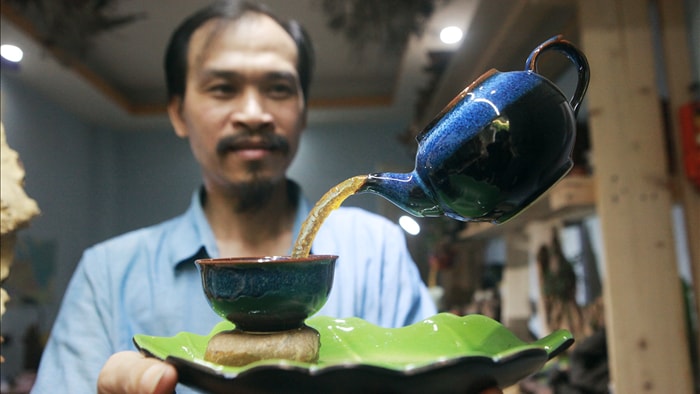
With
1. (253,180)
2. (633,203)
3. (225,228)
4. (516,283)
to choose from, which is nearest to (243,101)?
(253,180)

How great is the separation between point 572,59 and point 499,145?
141 mm

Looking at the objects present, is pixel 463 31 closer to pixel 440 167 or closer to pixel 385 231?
pixel 385 231

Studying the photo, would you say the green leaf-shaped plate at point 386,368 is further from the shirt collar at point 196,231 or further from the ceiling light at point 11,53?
the ceiling light at point 11,53

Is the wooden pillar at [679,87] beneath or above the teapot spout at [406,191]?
above

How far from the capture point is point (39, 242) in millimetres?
992

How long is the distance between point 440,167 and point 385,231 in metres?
0.57

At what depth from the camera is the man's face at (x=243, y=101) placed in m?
0.93

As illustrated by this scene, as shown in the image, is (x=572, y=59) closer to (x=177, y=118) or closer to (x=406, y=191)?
(x=406, y=191)

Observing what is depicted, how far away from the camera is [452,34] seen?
1275 mm

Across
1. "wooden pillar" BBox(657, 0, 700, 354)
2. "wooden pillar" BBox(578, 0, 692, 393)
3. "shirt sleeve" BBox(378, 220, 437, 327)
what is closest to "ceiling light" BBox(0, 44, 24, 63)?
"shirt sleeve" BBox(378, 220, 437, 327)

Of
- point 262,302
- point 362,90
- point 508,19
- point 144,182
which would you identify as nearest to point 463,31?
point 508,19

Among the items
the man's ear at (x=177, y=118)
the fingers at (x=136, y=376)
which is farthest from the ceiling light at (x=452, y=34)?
the fingers at (x=136, y=376)

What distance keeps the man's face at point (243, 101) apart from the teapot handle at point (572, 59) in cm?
50

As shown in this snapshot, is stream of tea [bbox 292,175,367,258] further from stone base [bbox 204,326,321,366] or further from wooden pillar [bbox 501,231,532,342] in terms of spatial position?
wooden pillar [bbox 501,231,532,342]
